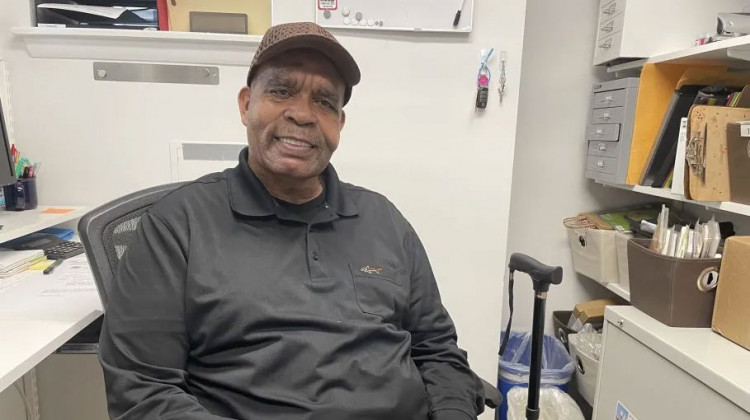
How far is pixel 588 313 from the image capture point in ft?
6.91

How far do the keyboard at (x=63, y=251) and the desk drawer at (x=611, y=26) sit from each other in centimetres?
203

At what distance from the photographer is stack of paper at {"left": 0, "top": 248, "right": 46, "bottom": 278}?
1373 mm

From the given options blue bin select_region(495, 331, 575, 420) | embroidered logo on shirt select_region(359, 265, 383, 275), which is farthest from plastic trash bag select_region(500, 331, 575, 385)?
embroidered logo on shirt select_region(359, 265, 383, 275)

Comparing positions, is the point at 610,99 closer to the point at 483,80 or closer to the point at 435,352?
the point at 483,80

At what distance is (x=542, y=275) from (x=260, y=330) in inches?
26.2

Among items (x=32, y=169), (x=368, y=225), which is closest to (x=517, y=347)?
(x=368, y=225)

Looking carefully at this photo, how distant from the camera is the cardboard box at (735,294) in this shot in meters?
1.22

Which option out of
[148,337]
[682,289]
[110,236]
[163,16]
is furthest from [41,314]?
[682,289]

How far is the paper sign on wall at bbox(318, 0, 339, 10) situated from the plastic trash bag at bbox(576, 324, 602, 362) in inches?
64.3

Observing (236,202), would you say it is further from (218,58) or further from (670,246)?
(670,246)

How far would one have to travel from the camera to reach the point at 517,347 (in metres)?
2.17

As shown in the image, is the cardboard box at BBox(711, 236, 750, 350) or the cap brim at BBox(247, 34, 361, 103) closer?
the cap brim at BBox(247, 34, 361, 103)

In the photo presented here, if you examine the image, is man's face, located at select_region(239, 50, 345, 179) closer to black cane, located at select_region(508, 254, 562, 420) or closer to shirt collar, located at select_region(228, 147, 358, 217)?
shirt collar, located at select_region(228, 147, 358, 217)

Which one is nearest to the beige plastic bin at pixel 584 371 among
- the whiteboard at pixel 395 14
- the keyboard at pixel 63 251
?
the whiteboard at pixel 395 14
